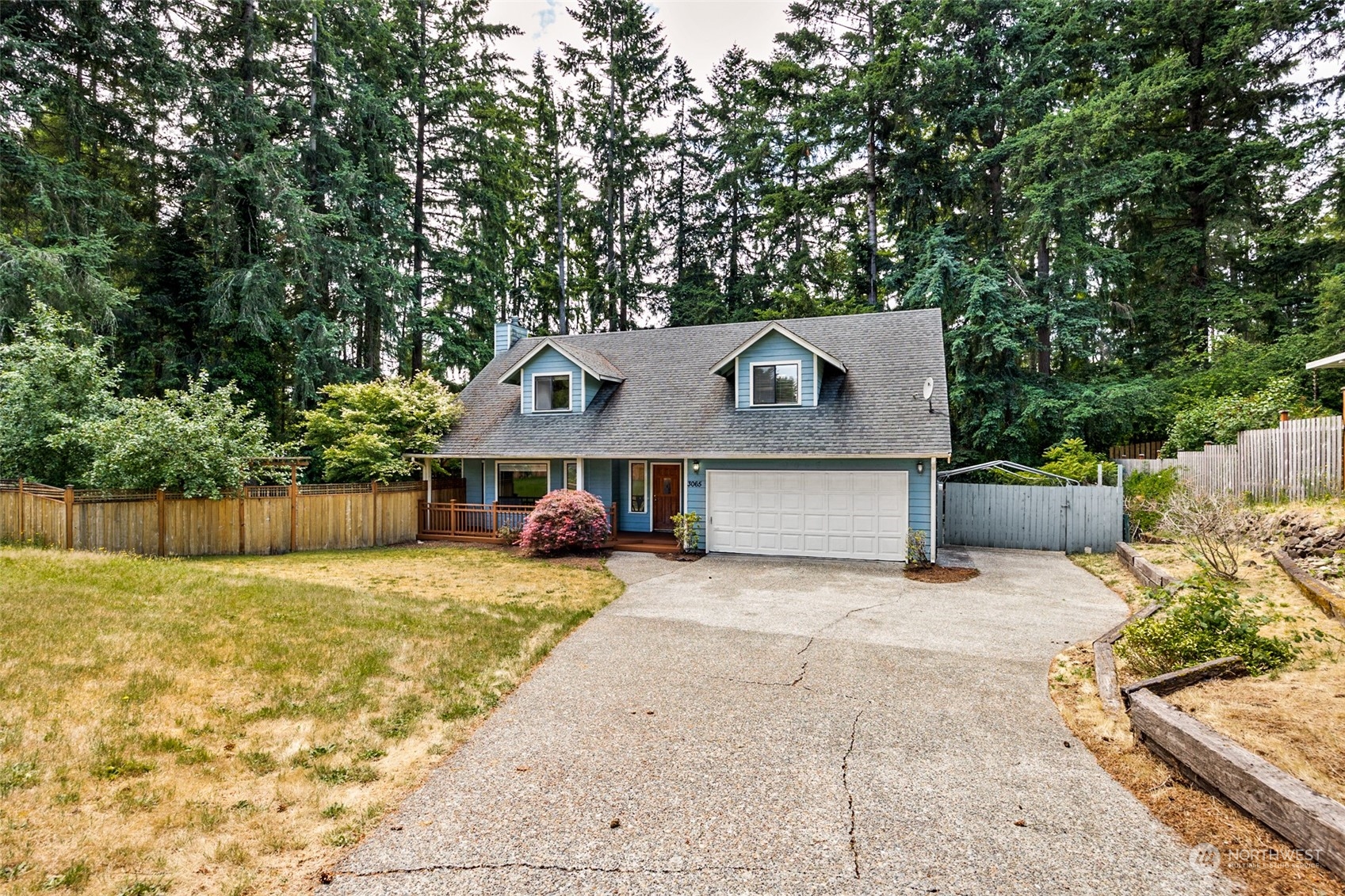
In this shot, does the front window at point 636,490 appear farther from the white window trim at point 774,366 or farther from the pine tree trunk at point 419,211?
the pine tree trunk at point 419,211

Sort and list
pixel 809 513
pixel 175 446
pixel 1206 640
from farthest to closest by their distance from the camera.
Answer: pixel 809 513, pixel 175 446, pixel 1206 640

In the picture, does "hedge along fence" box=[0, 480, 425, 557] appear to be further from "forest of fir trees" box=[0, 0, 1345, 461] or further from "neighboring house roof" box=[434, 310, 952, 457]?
"forest of fir trees" box=[0, 0, 1345, 461]

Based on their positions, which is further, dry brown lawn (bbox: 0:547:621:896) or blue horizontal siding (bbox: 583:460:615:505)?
blue horizontal siding (bbox: 583:460:615:505)

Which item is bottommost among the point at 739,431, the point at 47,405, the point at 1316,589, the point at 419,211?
the point at 1316,589

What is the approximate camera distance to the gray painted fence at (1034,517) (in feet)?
45.2

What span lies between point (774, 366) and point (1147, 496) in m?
9.05

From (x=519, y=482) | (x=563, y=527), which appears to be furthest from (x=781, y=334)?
(x=519, y=482)

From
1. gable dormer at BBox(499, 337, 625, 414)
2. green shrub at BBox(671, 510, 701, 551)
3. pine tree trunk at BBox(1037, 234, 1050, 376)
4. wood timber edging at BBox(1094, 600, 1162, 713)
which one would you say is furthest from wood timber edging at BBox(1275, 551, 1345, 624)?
pine tree trunk at BBox(1037, 234, 1050, 376)

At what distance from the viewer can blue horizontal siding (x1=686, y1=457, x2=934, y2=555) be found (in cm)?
1260

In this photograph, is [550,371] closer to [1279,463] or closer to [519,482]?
[519,482]

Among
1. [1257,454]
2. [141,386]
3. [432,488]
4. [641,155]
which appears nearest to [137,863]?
[432,488]

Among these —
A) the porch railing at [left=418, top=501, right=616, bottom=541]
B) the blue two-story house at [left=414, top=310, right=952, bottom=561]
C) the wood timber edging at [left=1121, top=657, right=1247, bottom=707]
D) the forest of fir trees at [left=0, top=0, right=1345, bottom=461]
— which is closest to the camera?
the wood timber edging at [left=1121, top=657, right=1247, bottom=707]

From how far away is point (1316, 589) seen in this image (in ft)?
21.0

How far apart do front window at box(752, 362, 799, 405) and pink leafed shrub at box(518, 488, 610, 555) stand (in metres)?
4.96
